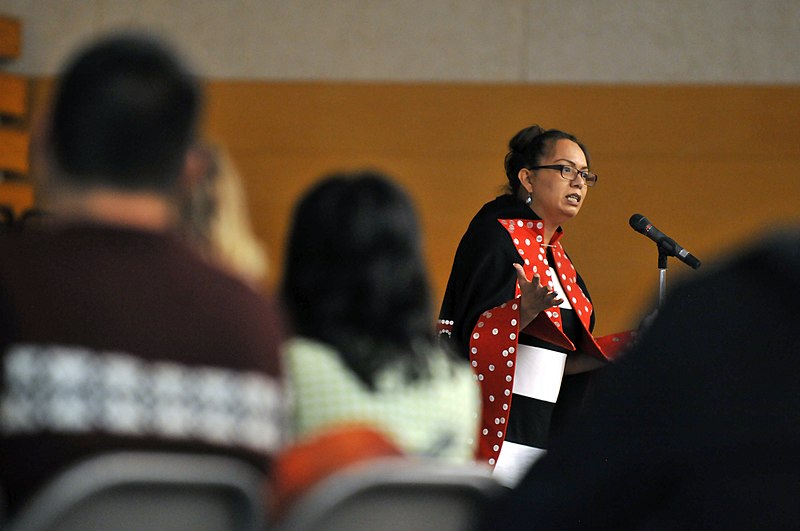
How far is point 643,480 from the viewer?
0.59 metres

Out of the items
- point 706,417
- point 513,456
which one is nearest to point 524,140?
point 513,456

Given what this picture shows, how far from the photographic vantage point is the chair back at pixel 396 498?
1040 millimetres

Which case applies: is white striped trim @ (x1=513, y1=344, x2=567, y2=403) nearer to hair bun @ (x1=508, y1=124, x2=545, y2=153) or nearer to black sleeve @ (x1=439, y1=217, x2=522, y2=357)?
black sleeve @ (x1=439, y1=217, x2=522, y2=357)

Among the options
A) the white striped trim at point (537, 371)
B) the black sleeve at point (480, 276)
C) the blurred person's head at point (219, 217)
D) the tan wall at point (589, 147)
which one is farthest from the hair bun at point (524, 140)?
the blurred person's head at point (219, 217)

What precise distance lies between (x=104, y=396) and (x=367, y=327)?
0.54 meters

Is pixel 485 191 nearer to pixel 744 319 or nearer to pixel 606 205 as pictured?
pixel 606 205

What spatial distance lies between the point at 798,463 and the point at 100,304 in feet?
2.38

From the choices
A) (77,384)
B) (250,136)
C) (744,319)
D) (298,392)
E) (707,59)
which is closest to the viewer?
(744,319)

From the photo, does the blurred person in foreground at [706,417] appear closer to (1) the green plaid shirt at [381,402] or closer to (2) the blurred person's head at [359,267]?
(1) the green plaid shirt at [381,402]

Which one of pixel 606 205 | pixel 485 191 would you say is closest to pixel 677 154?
pixel 606 205

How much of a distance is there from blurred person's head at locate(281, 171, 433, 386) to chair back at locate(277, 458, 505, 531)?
45cm

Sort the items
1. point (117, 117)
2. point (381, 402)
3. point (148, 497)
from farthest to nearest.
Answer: point (381, 402)
point (117, 117)
point (148, 497)

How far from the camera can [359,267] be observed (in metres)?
1.60

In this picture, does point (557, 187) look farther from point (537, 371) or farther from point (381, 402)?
point (381, 402)
